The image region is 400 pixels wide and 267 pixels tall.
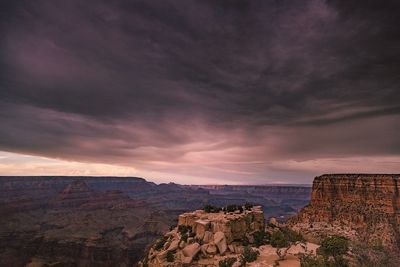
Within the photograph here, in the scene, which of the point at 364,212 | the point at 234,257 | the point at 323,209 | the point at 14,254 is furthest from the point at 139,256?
the point at 234,257

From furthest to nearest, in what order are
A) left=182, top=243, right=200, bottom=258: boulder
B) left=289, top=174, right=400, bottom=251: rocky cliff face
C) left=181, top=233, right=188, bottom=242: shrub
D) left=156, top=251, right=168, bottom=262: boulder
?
left=289, top=174, right=400, bottom=251: rocky cliff face → left=181, top=233, right=188, bottom=242: shrub → left=156, top=251, right=168, bottom=262: boulder → left=182, top=243, right=200, bottom=258: boulder

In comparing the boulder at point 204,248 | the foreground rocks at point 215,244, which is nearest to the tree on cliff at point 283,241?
the foreground rocks at point 215,244

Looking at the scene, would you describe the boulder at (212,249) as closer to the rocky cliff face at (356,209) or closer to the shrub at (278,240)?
the shrub at (278,240)

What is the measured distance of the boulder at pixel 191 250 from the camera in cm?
5981

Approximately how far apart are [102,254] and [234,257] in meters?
145

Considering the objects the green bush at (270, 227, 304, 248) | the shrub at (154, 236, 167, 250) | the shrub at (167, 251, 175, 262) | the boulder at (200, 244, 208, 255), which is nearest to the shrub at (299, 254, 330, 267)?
the green bush at (270, 227, 304, 248)

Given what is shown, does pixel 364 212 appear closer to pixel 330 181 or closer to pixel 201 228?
pixel 330 181

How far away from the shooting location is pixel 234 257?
58.0 metres

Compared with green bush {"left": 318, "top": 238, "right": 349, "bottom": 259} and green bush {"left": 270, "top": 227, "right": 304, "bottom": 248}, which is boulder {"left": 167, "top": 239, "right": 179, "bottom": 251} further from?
green bush {"left": 318, "top": 238, "right": 349, "bottom": 259}

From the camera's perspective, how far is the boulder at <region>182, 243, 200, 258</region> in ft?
196

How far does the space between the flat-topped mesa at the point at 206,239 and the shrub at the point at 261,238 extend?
0.91 m

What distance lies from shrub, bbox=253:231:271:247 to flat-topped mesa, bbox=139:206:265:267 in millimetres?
912

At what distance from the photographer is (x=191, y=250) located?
60.4 metres

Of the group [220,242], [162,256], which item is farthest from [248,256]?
[162,256]
